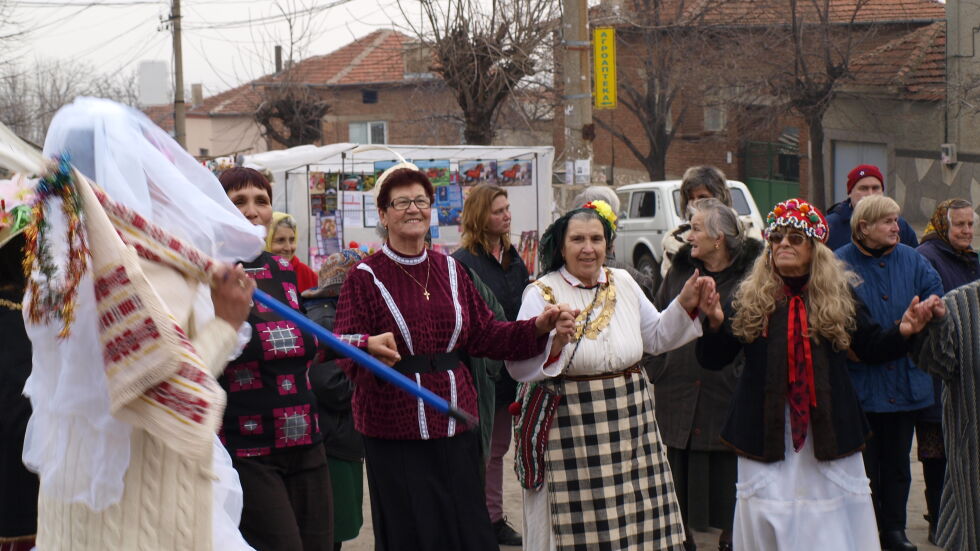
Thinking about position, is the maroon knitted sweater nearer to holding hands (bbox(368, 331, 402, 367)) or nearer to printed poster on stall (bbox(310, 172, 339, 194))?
holding hands (bbox(368, 331, 402, 367))

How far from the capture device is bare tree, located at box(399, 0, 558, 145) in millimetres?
15180

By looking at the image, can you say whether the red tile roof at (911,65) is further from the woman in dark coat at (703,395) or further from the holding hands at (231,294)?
the holding hands at (231,294)

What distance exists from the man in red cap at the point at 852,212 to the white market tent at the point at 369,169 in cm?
626

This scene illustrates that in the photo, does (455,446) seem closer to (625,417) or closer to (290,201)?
(625,417)

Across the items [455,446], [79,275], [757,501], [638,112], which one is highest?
[638,112]

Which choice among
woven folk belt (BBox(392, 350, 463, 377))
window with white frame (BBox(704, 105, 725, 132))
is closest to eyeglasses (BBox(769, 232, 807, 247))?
woven folk belt (BBox(392, 350, 463, 377))

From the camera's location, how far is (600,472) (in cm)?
501

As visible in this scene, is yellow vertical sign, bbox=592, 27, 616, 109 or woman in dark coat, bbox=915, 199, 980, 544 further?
yellow vertical sign, bbox=592, 27, 616, 109

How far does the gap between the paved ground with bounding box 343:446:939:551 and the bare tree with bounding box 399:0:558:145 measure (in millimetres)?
8144

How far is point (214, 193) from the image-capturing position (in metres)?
3.27

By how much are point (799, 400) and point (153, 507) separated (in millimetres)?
3038

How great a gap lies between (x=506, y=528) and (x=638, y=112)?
2270 cm

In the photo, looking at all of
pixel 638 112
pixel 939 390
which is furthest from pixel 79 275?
pixel 638 112

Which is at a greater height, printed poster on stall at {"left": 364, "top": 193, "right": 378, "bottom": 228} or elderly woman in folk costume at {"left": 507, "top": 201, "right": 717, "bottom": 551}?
printed poster on stall at {"left": 364, "top": 193, "right": 378, "bottom": 228}
